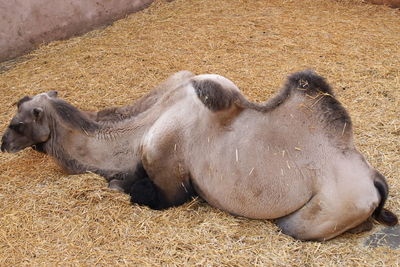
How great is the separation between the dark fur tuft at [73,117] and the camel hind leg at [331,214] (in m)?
2.11

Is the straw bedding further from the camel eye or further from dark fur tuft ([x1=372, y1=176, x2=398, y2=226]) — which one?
the camel eye

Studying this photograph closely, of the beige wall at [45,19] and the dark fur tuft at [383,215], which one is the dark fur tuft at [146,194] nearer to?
the dark fur tuft at [383,215]

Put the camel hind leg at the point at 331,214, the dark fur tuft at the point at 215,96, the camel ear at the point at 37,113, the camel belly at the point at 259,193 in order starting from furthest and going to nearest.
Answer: the camel ear at the point at 37,113 < the dark fur tuft at the point at 215,96 < the camel belly at the point at 259,193 < the camel hind leg at the point at 331,214

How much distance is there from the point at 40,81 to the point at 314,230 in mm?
4981

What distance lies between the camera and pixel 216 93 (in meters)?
3.98

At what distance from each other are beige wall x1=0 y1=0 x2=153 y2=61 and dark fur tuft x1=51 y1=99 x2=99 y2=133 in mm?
4134

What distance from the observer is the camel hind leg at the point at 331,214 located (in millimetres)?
3695

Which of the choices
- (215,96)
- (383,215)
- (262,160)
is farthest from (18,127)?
(383,215)

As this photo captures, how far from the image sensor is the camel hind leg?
12.1 ft

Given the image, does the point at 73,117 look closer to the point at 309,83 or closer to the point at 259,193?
the point at 259,193

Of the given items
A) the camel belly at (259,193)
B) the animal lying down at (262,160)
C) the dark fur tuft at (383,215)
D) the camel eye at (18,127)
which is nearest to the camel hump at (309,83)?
the animal lying down at (262,160)

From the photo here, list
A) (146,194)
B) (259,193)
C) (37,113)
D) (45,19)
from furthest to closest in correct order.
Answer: (45,19) → (37,113) → (146,194) → (259,193)

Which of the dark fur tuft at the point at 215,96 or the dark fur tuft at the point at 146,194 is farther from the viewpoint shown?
the dark fur tuft at the point at 146,194

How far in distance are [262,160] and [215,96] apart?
2.08ft
